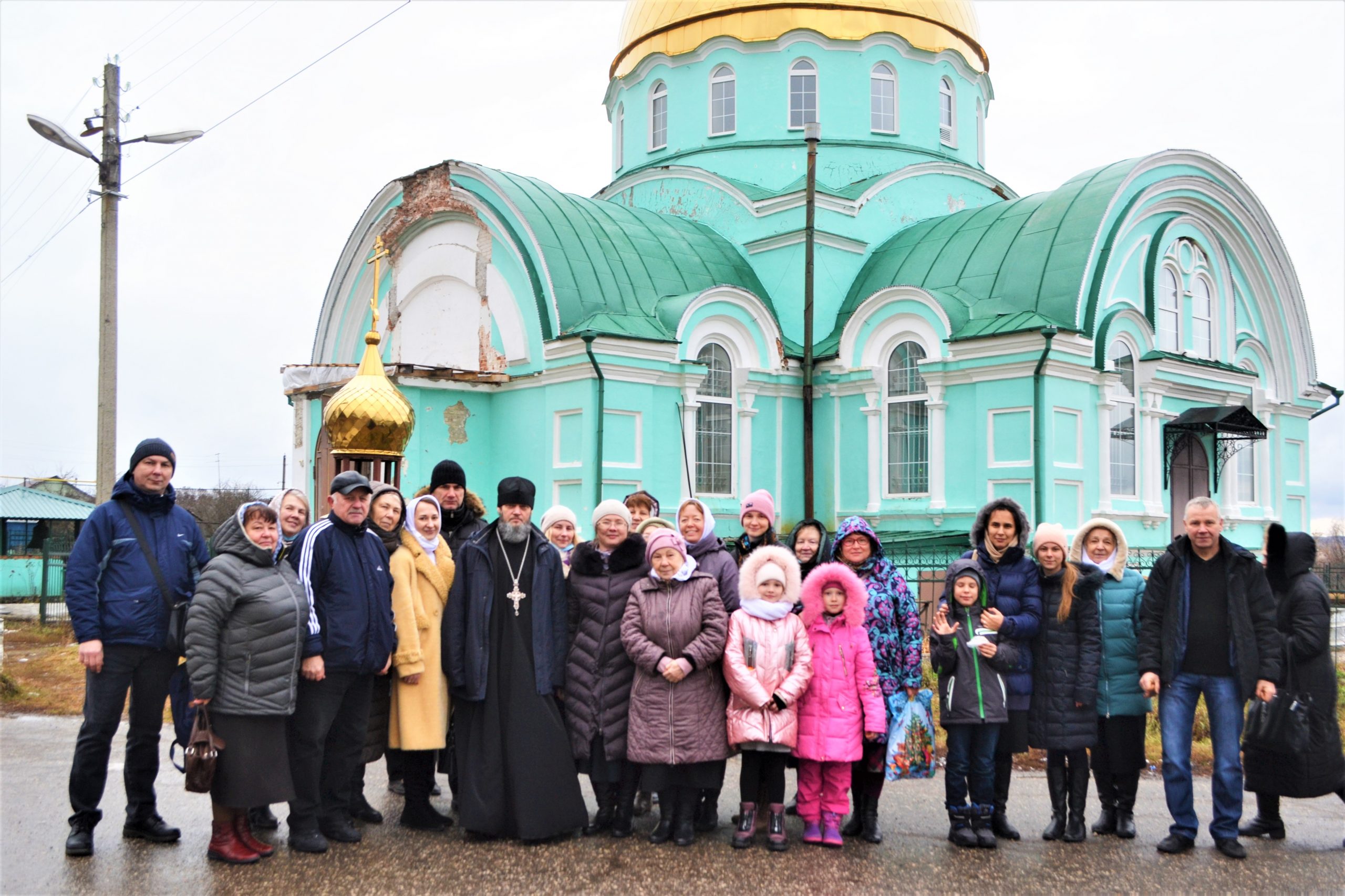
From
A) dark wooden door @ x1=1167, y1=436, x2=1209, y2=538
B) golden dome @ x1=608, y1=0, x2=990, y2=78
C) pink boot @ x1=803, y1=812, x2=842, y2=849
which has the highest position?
golden dome @ x1=608, y1=0, x2=990, y2=78

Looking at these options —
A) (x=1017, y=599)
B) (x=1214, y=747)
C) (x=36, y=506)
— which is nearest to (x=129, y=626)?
(x=1017, y=599)

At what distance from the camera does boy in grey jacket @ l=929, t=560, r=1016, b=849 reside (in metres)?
5.53

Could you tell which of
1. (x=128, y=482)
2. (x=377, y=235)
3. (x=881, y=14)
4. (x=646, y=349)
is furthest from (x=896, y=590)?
(x=881, y=14)

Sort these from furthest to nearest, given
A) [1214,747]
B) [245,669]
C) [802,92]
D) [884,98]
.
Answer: [884,98]
[802,92]
[1214,747]
[245,669]

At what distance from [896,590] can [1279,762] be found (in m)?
1.99

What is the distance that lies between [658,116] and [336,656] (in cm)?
1613

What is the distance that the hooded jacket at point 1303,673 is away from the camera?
556 centimetres

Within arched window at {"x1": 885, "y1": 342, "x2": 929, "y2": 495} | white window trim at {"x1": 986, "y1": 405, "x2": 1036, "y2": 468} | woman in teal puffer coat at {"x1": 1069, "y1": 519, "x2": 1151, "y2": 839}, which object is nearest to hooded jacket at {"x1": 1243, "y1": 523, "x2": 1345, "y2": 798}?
woman in teal puffer coat at {"x1": 1069, "y1": 519, "x2": 1151, "y2": 839}

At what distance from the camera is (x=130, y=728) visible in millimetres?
5508

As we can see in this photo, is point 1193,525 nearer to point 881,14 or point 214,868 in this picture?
point 214,868

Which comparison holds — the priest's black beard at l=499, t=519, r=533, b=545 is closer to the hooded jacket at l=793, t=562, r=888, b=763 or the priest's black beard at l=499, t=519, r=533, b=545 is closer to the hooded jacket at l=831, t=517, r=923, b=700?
the hooded jacket at l=793, t=562, r=888, b=763

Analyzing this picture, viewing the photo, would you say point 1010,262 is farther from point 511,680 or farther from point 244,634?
point 244,634

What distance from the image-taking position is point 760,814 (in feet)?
19.5

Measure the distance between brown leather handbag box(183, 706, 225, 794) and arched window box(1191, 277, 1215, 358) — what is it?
49.6ft
